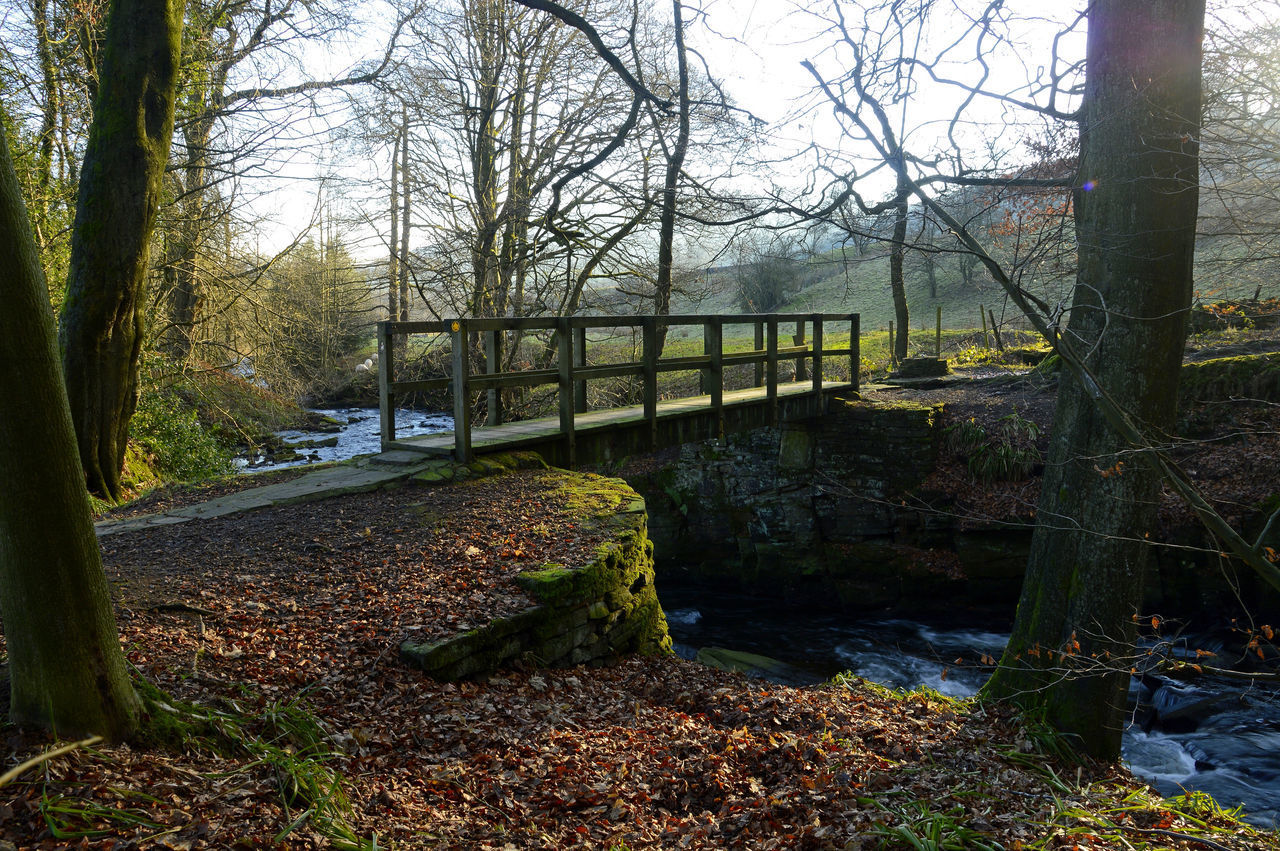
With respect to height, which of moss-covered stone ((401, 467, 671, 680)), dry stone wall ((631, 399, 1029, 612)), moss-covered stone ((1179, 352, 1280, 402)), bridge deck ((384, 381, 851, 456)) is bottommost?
dry stone wall ((631, 399, 1029, 612))

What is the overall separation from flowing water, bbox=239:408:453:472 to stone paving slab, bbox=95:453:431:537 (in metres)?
7.07

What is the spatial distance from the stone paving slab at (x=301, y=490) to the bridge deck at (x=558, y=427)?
36 cm

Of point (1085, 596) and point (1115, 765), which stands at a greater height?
point (1085, 596)

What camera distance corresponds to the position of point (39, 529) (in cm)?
261

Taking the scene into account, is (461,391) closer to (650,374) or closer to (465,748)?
(650,374)

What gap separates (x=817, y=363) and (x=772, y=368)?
1774mm

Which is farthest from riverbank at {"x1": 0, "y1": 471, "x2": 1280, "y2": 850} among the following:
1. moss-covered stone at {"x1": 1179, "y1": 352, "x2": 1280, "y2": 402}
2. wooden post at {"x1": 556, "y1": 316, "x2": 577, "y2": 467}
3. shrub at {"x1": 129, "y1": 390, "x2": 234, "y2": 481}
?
moss-covered stone at {"x1": 1179, "y1": 352, "x2": 1280, "y2": 402}

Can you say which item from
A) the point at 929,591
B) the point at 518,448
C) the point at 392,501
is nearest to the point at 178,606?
the point at 392,501

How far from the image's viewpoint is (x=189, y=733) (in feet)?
9.78

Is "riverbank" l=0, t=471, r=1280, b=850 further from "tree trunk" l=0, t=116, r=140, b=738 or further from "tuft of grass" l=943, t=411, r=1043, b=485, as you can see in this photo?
"tuft of grass" l=943, t=411, r=1043, b=485

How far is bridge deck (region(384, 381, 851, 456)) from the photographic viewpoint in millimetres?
7895

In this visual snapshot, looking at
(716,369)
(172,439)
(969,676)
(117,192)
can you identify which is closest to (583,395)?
(716,369)

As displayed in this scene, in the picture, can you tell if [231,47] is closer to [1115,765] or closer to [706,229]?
[706,229]

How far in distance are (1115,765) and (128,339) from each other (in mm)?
9849
